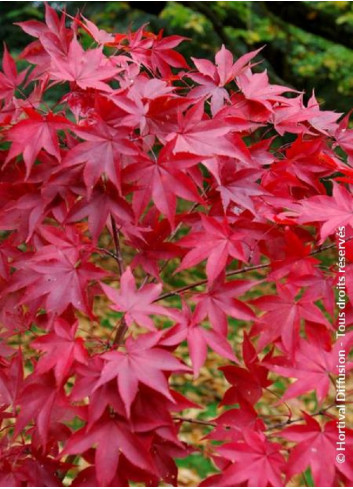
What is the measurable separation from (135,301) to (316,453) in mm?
375

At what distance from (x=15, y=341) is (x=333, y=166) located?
2.88m

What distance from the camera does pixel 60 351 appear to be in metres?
0.90

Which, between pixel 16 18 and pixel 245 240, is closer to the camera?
pixel 245 240

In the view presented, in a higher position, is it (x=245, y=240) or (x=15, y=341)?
(x=245, y=240)

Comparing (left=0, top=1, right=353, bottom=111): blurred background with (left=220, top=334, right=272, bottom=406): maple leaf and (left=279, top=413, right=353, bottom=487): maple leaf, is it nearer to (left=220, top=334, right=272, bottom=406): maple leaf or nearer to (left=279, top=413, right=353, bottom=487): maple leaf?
(left=220, top=334, right=272, bottom=406): maple leaf

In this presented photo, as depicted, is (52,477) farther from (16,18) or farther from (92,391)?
(16,18)

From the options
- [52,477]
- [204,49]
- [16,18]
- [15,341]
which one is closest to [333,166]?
[52,477]

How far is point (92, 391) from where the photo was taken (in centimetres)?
83

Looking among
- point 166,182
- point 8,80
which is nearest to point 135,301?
point 166,182

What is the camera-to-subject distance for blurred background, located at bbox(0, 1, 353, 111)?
4961mm

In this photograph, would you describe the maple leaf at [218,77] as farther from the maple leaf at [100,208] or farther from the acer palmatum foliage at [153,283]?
the maple leaf at [100,208]

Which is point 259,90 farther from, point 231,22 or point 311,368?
point 231,22

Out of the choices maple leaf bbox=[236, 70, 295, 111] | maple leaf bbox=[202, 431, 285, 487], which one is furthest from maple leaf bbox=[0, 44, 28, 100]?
maple leaf bbox=[202, 431, 285, 487]

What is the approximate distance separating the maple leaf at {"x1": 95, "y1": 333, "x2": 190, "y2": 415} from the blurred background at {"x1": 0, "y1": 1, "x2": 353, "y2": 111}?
402 cm
